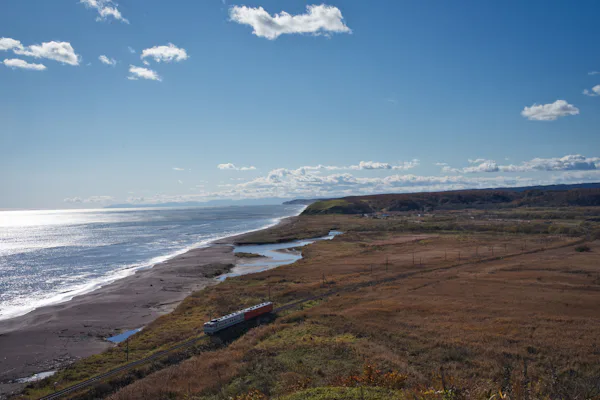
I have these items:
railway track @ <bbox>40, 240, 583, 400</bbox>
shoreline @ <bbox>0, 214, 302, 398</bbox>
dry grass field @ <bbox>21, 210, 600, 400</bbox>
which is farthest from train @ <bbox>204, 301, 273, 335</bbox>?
shoreline @ <bbox>0, 214, 302, 398</bbox>

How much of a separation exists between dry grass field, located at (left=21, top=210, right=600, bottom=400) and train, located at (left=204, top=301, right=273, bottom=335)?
98.3 inches

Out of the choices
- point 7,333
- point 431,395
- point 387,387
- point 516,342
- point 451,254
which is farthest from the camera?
point 451,254

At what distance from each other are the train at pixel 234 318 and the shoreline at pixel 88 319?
1149cm

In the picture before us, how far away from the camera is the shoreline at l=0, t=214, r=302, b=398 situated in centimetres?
3834

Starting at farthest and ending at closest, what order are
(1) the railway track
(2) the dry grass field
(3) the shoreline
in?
1. (3) the shoreline
2. (1) the railway track
3. (2) the dry grass field

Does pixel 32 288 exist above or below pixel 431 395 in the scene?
below

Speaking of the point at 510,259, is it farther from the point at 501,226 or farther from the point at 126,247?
the point at 126,247

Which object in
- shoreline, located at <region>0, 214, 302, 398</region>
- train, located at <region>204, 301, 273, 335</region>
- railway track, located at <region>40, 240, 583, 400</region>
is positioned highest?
train, located at <region>204, 301, 273, 335</region>

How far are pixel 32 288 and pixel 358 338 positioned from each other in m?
65.1

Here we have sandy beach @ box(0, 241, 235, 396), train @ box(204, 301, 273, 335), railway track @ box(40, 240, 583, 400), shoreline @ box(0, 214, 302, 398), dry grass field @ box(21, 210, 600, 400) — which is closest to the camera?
dry grass field @ box(21, 210, 600, 400)

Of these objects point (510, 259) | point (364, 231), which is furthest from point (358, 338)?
point (364, 231)

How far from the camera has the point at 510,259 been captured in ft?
276

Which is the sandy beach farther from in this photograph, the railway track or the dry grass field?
the railway track

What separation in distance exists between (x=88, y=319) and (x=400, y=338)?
4060 centimetres
